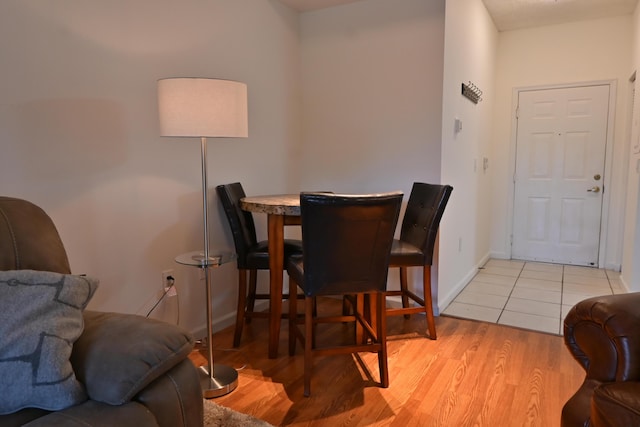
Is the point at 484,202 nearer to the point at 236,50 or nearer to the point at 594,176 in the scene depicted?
the point at 594,176

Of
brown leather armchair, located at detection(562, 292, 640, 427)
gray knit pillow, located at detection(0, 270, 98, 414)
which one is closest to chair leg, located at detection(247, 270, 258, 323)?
gray knit pillow, located at detection(0, 270, 98, 414)

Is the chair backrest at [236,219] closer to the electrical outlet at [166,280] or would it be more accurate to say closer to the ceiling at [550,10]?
the electrical outlet at [166,280]

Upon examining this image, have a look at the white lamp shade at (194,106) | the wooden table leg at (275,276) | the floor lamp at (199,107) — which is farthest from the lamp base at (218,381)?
the white lamp shade at (194,106)

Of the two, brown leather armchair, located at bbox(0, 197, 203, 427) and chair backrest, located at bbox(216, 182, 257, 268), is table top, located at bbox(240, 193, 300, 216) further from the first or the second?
brown leather armchair, located at bbox(0, 197, 203, 427)

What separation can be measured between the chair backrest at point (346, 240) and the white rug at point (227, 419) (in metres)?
0.57

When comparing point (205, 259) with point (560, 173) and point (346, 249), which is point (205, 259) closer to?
point (346, 249)

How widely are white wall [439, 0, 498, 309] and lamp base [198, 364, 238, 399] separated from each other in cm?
165

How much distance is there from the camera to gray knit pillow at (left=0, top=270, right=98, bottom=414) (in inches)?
40.2

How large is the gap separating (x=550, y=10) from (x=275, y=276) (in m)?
3.64

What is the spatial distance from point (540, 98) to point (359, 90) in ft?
8.10

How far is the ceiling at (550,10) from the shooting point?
151 inches

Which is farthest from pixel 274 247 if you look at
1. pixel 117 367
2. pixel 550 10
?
pixel 550 10

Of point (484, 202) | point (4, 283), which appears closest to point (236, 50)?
point (4, 283)

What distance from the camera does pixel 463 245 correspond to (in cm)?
374
